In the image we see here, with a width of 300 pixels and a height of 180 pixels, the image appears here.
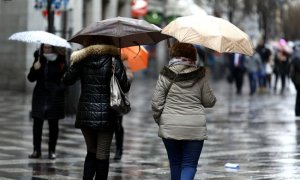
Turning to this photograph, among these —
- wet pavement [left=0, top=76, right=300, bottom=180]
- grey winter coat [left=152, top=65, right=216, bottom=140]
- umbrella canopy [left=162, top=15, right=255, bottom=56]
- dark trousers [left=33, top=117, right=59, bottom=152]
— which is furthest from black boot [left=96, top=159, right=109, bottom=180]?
dark trousers [left=33, top=117, right=59, bottom=152]

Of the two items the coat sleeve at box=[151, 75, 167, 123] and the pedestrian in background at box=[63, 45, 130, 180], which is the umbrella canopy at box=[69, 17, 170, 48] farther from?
the coat sleeve at box=[151, 75, 167, 123]

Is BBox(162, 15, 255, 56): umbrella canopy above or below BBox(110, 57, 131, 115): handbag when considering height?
above

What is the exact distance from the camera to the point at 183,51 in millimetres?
8836

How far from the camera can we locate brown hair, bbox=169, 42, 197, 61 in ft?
29.0

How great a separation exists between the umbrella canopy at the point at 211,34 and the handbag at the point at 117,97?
73 centimetres

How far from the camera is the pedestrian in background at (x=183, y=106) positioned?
28.7ft

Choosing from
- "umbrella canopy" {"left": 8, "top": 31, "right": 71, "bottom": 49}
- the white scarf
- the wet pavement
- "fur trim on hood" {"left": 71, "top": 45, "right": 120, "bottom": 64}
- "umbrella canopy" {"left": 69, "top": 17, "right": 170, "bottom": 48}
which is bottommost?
the wet pavement

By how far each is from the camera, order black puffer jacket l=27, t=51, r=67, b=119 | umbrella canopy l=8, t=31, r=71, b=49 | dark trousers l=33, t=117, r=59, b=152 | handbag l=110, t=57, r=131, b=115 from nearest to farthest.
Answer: handbag l=110, t=57, r=131, b=115 → umbrella canopy l=8, t=31, r=71, b=49 → black puffer jacket l=27, t=51, r=67, b=119 → dark trousers l=33, t=117, r=59, b=152

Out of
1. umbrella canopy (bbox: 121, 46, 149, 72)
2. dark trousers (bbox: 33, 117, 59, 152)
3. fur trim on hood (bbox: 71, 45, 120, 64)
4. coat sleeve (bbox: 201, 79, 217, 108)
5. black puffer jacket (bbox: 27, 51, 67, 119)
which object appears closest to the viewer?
coat sleeve (bbox: 201, 79, 217, 108)

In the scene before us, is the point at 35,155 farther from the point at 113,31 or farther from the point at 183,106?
the point at 183,106

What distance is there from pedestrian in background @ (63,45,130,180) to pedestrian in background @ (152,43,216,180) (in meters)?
0.67

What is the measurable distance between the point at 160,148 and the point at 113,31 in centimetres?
595

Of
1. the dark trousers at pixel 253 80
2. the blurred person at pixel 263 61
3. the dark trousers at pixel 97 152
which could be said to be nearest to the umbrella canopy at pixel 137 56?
→ the dark trousers at pixel 97 152

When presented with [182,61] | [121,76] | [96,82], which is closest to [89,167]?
[96,82]
